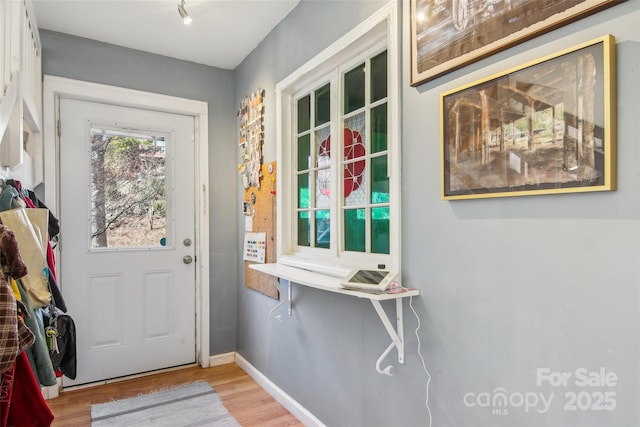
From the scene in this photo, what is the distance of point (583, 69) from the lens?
956 mm

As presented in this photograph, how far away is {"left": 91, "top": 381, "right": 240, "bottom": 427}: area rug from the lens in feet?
7.23

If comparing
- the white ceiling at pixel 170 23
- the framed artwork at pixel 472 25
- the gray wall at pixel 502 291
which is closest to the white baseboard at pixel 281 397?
the gray wall at pixel 502 291

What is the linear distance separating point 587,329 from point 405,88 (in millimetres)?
1040

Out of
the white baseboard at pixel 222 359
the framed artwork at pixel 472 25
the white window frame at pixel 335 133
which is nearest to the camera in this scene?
the framed artwork at pixel 472 25

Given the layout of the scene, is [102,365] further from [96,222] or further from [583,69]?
[583,69]

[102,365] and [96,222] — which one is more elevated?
[96,222]

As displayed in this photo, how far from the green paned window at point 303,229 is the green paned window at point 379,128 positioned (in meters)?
0.72

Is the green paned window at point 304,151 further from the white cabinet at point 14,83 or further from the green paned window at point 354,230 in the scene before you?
the white cabinet at point 14,83

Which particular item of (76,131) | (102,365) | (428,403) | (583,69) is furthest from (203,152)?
(583,69)

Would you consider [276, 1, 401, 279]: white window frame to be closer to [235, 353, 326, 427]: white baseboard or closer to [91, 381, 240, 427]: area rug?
[235, 353, 326, 427]: white baseboard

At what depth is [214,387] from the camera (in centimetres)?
268

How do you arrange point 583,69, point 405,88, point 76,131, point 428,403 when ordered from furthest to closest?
point 76,131 → point 405,88 → point 428,403 → point 583,69

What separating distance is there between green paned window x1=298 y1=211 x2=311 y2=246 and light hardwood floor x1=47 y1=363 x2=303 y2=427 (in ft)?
3.48

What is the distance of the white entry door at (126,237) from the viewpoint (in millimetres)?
2682
